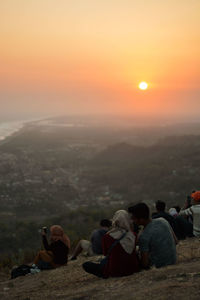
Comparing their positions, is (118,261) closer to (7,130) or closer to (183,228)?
(183,228)

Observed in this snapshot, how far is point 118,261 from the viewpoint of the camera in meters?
5.29

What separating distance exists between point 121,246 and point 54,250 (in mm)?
3094

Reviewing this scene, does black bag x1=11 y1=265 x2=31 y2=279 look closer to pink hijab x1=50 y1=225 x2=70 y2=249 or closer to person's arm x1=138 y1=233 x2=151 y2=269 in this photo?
pink hijab x1=50 y1=225 x2=70 y2=249

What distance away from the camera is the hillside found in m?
4.68

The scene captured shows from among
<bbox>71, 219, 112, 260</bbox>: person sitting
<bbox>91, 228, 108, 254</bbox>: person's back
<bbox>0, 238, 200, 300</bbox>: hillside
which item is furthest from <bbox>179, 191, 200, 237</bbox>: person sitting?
<bbox>91, 228, 108, 254</bbox>: person's back

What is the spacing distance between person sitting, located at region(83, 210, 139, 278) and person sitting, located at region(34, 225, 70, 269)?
2387mm

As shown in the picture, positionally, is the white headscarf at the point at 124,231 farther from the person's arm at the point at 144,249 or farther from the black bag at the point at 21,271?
the black bag at the point at 21,271

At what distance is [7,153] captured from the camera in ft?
236

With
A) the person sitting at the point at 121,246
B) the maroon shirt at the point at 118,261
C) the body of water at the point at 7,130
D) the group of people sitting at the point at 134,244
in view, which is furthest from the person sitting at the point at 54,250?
the body of water at the point at 7,130

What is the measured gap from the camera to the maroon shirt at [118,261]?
5105mm

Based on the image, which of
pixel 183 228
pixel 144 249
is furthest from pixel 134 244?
pixel 183 228

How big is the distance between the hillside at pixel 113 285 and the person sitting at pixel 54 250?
21 centimetres

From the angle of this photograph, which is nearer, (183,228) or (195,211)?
(195,211)

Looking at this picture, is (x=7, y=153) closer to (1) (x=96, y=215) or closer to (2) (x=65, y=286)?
(1) (x=96, y=215)
